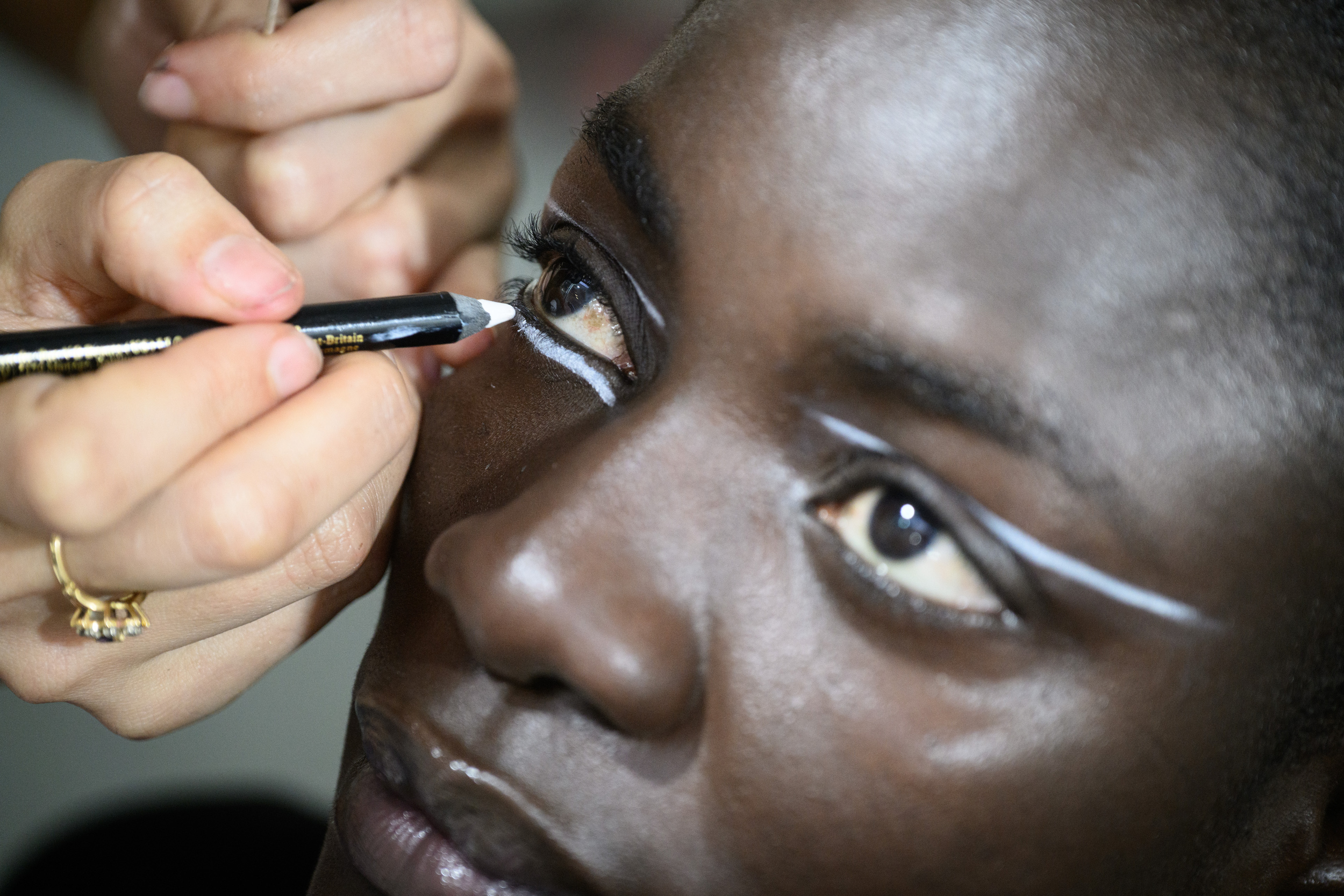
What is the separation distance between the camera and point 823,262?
620 mm

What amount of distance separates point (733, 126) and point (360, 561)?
39cm

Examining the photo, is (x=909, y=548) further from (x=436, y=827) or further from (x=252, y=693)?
(x=252, y=693)

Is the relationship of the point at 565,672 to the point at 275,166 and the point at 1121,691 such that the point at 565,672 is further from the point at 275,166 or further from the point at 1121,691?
the point at 275,166

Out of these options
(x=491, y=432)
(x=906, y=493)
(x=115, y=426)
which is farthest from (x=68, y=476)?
(x=906, y=493)

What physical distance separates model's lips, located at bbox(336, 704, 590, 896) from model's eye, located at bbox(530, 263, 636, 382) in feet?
0.90

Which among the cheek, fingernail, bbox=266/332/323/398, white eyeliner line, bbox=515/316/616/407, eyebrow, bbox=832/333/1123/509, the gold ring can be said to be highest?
eyebrow, bbox=832/333/1123/509

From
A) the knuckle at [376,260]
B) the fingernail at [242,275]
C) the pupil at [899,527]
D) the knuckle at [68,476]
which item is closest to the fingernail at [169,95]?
the knuckle at [376,260]

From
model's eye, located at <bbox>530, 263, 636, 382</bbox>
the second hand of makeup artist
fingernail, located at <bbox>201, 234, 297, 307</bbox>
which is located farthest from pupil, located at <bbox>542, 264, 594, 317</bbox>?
fingernail, located at <bbox>201, 234, 297, 307</bbox>

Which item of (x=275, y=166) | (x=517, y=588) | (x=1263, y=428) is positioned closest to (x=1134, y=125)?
(x=1263, y=428)

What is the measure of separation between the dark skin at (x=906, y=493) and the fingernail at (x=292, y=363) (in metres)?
0.13

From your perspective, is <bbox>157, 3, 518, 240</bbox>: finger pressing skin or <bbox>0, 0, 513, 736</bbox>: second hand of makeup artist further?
<bbox>157, 3, 518, 240</bbox>: finger pressing skin

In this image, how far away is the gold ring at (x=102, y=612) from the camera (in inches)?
26.3

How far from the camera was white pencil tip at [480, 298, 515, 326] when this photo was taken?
0.75 meters

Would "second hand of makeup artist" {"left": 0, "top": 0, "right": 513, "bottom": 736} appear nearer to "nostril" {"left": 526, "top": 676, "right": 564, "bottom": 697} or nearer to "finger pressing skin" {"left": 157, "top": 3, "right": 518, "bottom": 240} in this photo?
"finger pressing skin" {"left": 157, "top": 3, "right": 518, "bottom": 240}
